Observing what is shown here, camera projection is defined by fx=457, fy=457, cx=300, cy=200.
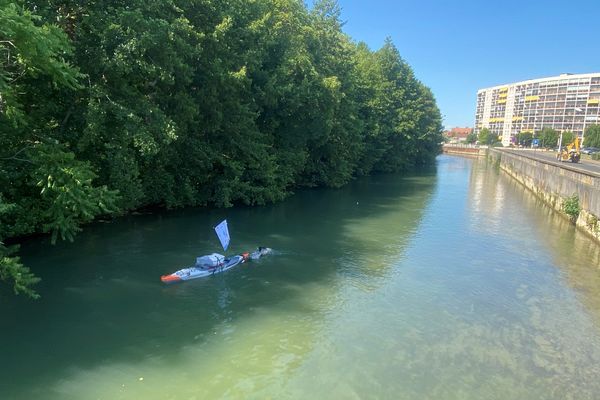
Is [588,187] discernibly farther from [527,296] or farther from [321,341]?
[321,341]

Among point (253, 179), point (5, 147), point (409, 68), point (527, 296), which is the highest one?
point (409, 68)

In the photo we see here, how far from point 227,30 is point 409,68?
5491cm

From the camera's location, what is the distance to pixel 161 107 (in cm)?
2322

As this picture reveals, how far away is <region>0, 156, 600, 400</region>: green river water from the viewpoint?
33.2 ft

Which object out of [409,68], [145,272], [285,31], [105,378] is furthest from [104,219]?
[409,68]

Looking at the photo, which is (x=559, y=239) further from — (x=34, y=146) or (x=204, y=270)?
(x=34, y=146)

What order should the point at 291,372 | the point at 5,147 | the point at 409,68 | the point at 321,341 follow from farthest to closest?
the point at 409,68 → the point at 5,147 → the point at 321,341 → the point at 291,372

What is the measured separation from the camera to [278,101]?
107 ft

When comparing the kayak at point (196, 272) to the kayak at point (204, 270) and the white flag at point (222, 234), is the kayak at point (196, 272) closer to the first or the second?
the kayak at point (204, 270)

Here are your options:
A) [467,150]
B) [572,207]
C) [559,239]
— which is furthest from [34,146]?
[467,150]

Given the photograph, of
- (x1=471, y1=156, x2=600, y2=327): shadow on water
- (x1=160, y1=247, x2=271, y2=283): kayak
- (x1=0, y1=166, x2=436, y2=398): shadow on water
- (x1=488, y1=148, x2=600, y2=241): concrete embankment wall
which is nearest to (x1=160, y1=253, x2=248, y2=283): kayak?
(x1=160, y1=247, x2=271, y2=283): kayak

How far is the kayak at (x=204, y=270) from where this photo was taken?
1563 centimetres

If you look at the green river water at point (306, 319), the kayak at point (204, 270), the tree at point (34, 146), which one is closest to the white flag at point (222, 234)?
the kayak at point (204, 270)

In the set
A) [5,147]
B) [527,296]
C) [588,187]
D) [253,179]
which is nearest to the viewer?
[5,147]
